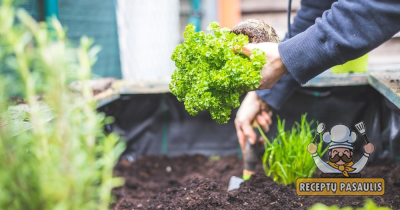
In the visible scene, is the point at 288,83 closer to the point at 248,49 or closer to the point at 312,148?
the point at 312,148

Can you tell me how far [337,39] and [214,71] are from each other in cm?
52

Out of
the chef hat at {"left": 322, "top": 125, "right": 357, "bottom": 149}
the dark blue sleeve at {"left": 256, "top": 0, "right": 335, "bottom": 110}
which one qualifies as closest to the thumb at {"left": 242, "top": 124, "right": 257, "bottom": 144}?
the dark blue sleeve at {"left": 256, "top": 0, "right": 335, "bottom": 110}

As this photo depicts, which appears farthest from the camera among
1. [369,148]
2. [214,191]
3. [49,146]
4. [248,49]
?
[369,148]

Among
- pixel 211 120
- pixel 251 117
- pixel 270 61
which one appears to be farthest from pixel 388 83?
pixel 211 120

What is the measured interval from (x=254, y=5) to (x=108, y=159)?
421 centimetres

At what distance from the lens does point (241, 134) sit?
2.40 m

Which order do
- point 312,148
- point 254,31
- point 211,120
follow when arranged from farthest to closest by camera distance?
point 211,120 < point 312,148 < point 254,31

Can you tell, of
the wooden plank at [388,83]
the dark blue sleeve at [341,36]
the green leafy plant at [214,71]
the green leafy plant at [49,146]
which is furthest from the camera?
the wooden plank at [388,83]

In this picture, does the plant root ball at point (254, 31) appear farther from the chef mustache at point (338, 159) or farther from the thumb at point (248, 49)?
the chef mustache at point (338, 159)

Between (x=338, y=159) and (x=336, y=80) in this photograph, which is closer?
(x=338, y=159)

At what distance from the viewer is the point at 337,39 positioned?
4.83ft

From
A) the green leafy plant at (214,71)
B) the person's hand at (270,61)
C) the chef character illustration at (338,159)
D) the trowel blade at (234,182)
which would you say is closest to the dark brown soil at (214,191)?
the trowel blade at (234,182)

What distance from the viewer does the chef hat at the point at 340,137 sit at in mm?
2246

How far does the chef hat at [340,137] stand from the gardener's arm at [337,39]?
791 millimetres
